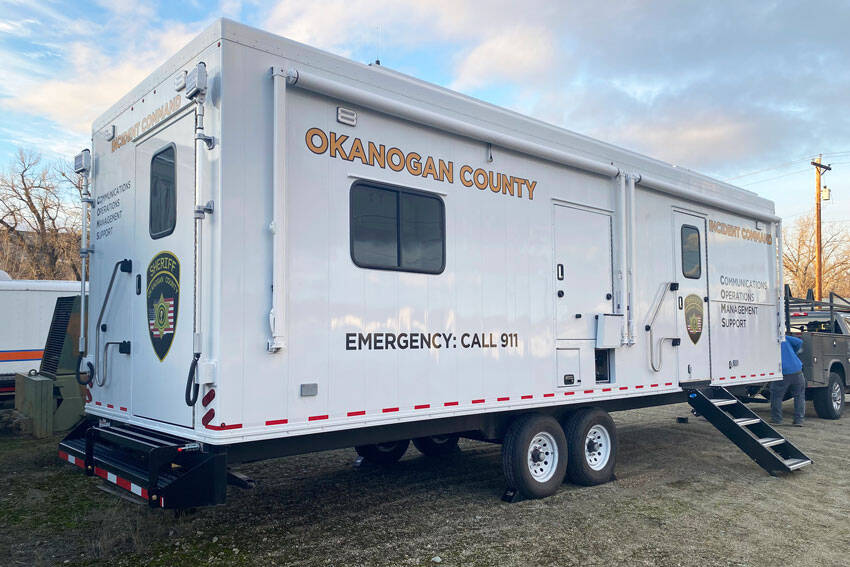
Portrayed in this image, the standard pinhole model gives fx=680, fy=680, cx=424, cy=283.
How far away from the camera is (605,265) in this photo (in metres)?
7.25

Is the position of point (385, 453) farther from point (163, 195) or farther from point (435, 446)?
point (163, 195)

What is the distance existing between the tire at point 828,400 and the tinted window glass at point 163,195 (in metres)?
11.4

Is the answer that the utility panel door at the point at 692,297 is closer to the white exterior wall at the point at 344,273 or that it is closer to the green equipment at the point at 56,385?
the white exterior wall at the point at 344,273

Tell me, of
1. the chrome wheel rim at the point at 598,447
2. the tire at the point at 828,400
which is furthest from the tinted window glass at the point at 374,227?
the tire at the point at 828,400

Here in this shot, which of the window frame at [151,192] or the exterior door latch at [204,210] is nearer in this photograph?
the exterior door latch at [204,210]

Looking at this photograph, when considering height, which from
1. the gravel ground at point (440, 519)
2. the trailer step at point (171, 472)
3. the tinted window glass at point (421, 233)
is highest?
the tinted window glass at point (421, 233)

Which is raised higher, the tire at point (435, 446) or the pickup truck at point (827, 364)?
the pickup truck at point (827, 364)

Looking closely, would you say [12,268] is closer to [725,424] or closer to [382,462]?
[382,462]

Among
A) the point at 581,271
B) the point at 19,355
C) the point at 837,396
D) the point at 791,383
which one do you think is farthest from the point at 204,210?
the point at 837,396

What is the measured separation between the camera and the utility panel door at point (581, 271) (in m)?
6.73

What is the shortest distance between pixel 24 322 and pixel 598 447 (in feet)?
32.3

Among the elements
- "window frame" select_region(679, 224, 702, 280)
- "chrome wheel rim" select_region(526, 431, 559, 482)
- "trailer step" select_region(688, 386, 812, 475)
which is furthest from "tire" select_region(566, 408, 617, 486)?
"window frame" select_region(679, 224, 702, 280)

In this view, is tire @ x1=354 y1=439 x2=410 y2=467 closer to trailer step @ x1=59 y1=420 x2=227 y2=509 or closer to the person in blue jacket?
trailer step @ x1=59 y1=420 x2=227 y2=509

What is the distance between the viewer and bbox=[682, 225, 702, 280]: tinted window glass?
8.23m
